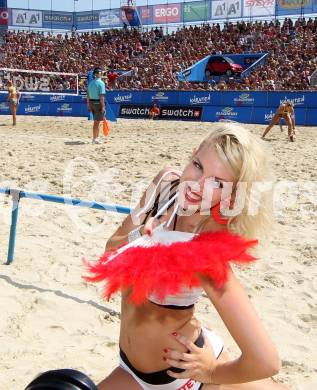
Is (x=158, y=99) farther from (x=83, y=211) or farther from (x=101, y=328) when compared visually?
(x=101, y=328)

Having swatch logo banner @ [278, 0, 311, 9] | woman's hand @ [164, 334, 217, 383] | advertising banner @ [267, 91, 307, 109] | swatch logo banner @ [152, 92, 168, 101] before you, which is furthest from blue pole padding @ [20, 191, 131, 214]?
swatch logo banner @ [278, 0, 311, 9]

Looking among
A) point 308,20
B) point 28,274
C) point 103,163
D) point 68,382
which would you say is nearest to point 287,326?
point 28,274

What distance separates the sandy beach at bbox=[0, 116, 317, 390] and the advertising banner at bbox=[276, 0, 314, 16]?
19.4m

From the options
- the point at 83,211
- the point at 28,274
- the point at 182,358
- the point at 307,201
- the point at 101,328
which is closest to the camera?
the point at 182,358

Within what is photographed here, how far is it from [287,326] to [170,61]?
2498cm

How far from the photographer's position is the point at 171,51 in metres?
28.7

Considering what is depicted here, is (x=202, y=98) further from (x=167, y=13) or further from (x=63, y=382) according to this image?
(x=167, y=13)

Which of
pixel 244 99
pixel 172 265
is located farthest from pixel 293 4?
pixel 172 265

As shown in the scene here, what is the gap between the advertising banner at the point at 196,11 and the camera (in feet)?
105

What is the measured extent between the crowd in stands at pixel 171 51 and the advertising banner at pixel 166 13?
2.86 m

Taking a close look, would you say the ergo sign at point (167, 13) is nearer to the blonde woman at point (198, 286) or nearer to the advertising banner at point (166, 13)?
the advertising banner at point (166, 13)

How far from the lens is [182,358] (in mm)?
1441

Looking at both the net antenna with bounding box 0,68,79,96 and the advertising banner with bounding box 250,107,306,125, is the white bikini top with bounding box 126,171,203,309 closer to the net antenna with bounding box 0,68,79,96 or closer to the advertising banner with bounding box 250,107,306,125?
the advertising banner with bounding box 250,107,306,125

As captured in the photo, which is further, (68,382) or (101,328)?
(101,328)
